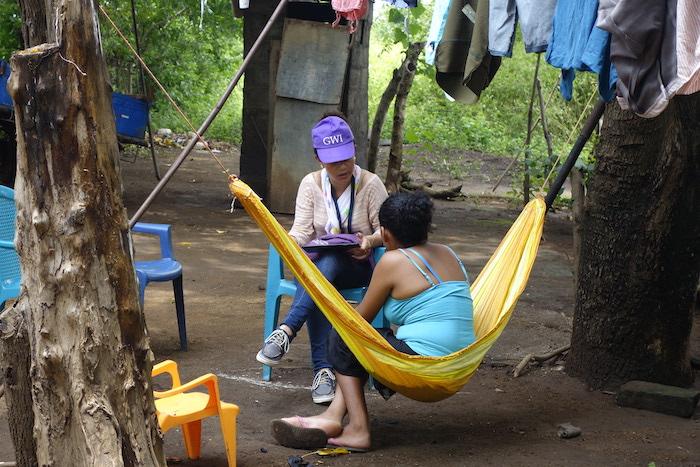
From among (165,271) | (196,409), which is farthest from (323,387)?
(165,271)

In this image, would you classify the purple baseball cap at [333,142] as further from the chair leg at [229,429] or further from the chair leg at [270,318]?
the chair leg at [229,429]

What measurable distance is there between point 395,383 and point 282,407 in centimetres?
81

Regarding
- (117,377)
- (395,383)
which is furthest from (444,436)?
(117,377)

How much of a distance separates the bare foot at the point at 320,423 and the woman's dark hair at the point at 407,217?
713 mm

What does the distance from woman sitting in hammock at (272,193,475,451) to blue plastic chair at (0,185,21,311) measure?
1.56 m

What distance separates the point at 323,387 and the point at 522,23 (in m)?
1.68

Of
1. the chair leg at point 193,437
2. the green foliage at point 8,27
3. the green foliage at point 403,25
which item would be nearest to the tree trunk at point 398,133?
the green foliage at point 403,25

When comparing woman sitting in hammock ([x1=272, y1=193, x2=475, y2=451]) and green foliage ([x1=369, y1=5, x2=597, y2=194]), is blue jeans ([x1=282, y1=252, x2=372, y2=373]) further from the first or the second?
green foliage ([x1=369, y1=5, x2=597, y2=194])

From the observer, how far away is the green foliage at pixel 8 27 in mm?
8680

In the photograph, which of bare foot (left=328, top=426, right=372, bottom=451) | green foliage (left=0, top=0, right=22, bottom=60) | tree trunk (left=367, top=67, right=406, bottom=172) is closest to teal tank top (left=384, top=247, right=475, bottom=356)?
bare foot (left=328, top=426, right=372, bottom=451)

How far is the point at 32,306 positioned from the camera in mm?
2369

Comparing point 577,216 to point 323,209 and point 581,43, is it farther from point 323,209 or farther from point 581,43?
point 581,43

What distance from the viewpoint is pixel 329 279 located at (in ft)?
12.8

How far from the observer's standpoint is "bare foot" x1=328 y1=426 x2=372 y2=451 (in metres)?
3.32
